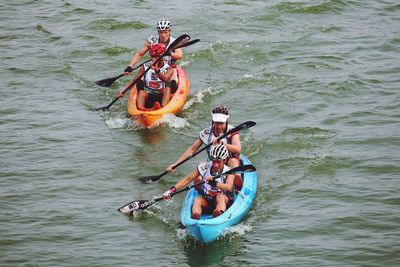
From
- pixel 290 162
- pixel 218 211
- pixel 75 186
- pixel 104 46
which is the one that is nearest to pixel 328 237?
pixel 218 211

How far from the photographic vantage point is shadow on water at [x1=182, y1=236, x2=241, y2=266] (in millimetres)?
10312

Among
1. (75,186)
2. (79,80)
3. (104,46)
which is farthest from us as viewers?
(104,46)

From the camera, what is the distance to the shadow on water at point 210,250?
10.3 meters

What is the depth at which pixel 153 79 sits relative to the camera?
15.3m

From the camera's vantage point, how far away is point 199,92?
1659cm

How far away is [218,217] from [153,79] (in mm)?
5428

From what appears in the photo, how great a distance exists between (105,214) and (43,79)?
703 centimetres

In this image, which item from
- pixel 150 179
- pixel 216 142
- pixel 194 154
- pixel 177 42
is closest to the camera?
pixel 216 142

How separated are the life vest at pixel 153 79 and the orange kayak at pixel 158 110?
0.36m

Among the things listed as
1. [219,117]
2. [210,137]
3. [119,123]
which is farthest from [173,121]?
[219,117]

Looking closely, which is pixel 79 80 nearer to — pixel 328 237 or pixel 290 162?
pixel 290 162

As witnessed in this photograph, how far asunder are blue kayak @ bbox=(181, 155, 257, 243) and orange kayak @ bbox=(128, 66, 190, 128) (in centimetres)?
342

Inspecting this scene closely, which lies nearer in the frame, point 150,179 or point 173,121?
point 150,179

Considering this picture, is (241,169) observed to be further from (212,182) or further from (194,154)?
(194,154)
